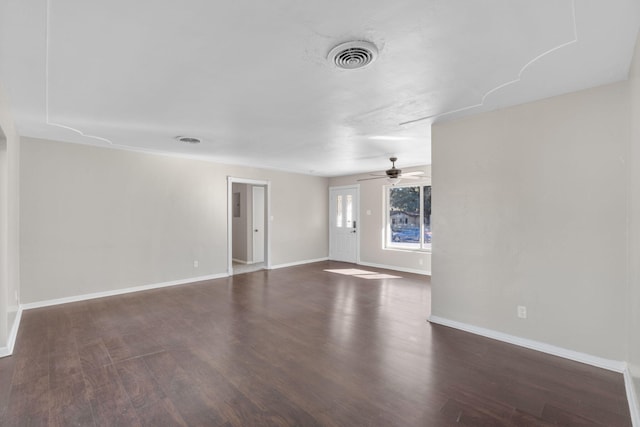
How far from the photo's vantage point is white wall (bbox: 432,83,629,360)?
2555 millimetres

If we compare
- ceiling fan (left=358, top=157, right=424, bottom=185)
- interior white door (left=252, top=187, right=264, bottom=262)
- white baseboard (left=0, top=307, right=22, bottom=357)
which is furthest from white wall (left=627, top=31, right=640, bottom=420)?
interior white door (left=252, top=187, right=264, bottom=262)

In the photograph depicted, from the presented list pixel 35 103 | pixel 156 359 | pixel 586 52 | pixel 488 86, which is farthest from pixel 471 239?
pixel 35 103

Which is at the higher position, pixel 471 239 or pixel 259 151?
pixel 259 151

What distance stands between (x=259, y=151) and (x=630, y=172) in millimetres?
4556

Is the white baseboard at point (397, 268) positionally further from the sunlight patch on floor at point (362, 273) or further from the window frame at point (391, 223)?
the sunlight patch on floor at point (362, 273)

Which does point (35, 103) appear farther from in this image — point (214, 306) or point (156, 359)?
point (214, 306)

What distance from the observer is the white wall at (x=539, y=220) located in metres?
2.55

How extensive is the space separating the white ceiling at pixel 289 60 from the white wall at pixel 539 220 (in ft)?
0.96

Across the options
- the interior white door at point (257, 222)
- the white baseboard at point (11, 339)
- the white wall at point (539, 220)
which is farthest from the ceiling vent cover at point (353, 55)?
the interior white door at point (257, 222)

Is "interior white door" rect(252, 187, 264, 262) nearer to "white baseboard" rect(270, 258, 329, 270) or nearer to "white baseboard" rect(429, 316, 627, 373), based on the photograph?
"white baseboard" rect(270, 258, 329, 270)

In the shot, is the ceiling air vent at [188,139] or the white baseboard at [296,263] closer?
the ceiling air vent at [188,139]

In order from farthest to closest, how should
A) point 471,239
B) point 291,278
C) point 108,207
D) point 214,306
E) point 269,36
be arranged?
1. point 291,278
2. point 108,207
3. point 214,306
4. point 471,239
5. point 269,36

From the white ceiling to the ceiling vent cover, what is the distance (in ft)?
0.16

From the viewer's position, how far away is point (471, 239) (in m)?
3.37
